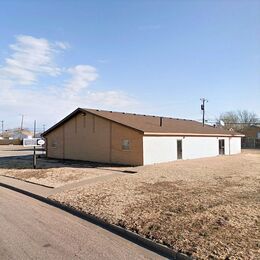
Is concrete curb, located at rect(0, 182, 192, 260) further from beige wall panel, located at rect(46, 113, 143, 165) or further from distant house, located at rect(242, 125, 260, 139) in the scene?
distant house, located at rect(242, 125, 260, 139)

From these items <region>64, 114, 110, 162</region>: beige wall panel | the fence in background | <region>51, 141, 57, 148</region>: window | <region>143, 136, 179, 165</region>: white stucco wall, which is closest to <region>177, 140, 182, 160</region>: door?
<region>143, 136, 179, 165</region>: white stucco wall

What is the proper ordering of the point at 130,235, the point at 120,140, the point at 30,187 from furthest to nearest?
the point at 120,140
the point at 30,187
the point at 130,235

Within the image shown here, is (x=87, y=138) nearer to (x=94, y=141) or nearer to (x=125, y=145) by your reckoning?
(x=94, y=141)

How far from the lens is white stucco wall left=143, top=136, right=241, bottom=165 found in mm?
23406

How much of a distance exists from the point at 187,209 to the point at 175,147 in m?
17.3

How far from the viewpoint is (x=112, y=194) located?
38.7ft

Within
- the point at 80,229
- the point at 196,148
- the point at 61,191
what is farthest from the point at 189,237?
the point at 196,148

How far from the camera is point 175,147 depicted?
26.3 m

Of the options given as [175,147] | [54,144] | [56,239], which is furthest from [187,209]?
[54,144]

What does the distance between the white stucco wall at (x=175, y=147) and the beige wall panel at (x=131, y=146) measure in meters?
0.43

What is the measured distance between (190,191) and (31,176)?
31.4 feet

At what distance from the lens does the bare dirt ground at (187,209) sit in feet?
20.8

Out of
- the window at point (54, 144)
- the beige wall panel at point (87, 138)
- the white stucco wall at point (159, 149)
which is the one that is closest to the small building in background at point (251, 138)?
the white stucco wall at point (159, 149)

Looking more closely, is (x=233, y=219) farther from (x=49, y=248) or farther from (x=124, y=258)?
(x=49, y=248)
